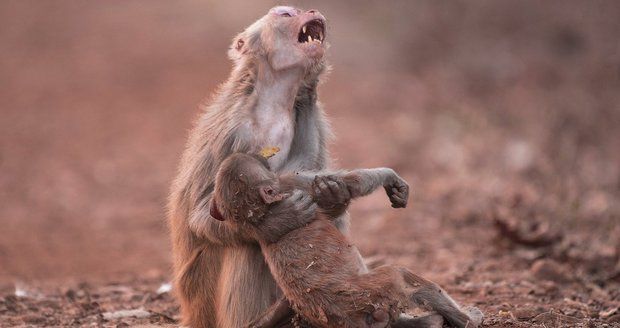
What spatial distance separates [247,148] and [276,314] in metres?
0.96

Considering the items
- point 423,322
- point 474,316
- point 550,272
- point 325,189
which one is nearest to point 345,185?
point 325,189

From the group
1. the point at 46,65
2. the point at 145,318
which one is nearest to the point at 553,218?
the point at 145,318

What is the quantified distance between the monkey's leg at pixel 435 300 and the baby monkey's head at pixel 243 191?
31.7 inches

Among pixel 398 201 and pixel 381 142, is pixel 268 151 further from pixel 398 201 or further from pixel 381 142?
pixel 381 142

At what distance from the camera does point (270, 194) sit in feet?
17.0

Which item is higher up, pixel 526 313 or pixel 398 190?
pixel 398 190

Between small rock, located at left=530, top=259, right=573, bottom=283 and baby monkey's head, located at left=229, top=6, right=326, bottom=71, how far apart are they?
2633mm

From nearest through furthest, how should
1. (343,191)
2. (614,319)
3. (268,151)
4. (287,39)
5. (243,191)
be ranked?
(243,191), (343,191), (268,151), (287,39), (614,319)

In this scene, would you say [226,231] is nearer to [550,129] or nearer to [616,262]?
[616,262]

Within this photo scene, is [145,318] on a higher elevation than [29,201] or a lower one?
lower

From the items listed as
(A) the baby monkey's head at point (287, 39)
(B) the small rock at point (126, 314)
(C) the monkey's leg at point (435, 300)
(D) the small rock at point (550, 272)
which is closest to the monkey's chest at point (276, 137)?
(A) the baby monkey's head at point (287, 39)

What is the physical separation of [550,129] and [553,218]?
3.48m

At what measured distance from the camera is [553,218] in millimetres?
9297

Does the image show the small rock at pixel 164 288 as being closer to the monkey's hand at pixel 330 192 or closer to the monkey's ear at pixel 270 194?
the monkey's hand at pixel 330 192
